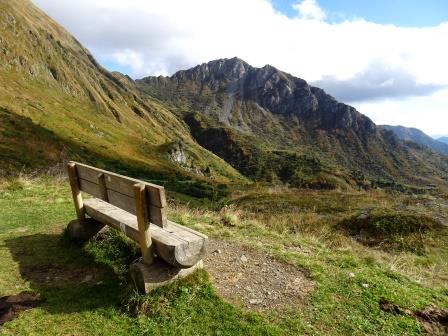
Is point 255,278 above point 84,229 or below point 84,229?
below

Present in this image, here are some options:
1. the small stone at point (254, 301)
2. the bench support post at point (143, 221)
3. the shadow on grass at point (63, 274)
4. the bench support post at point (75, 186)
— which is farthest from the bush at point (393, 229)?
the bench support post at point (75, 186)

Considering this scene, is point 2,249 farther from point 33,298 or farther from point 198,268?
point 198,268

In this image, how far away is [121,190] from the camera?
6102 millimetres

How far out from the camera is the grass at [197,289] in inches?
199

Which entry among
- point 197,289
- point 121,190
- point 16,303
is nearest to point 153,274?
point 197,289

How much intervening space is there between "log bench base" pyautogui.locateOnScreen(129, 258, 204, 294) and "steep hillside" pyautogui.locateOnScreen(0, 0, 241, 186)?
79.7 ft

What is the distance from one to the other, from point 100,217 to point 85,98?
349ft

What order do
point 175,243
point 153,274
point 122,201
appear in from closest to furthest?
1. point 175,243
2. point 153,274
3. point 122,201

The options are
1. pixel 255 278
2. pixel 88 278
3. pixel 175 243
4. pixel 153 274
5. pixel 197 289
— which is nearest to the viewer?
pixel 175 243

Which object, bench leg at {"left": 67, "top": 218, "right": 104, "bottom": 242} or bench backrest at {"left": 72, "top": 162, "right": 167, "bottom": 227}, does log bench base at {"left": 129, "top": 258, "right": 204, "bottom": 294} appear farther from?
bench leg at {"left": 67, "top": 218, "right": 104, "bottom": 242}

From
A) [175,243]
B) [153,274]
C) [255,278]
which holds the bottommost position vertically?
[255,278]

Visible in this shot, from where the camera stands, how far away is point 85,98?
345 feet

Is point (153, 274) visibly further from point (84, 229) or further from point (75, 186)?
point (75, 186)

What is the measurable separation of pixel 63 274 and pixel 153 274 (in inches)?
91.8
